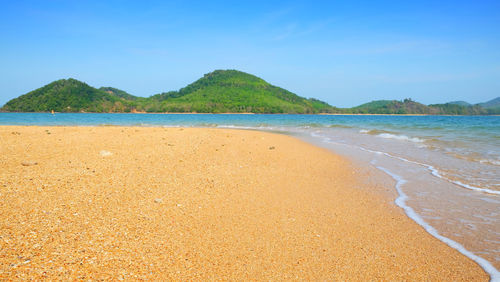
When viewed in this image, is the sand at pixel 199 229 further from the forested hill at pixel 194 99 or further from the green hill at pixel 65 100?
the green hill at pixel 65 100

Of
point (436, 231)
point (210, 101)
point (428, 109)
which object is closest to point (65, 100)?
point (210, 101)

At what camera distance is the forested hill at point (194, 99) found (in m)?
92.8

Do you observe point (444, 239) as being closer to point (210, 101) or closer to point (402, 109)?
point (210, 101)

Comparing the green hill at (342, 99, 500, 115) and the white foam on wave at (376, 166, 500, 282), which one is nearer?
the white foam on wave at (376, 166, 500, 282)

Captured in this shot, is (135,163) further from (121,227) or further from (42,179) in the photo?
(121,227)

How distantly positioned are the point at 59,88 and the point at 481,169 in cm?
11964

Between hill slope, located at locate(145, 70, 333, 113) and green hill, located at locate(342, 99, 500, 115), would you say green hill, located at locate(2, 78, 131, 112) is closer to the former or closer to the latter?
hill slope, located at locate(145, 70, 333, 113)

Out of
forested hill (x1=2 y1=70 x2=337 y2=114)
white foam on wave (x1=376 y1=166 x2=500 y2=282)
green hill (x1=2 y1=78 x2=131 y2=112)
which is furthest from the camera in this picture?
forested hill (x1=2 y1=70 x2=337 y2=114)

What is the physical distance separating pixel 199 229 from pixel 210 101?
114 metres

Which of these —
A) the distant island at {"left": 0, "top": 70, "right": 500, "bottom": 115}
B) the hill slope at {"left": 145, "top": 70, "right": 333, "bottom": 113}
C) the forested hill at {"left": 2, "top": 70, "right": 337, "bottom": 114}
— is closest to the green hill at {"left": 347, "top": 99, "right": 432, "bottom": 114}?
the distant island at {"left": 0, "top": 70, "right": 500, "bottom": 115}

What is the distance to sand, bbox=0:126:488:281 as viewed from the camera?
286cm

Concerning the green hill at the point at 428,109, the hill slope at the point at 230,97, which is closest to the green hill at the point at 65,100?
the hill slope at the point at 230,97

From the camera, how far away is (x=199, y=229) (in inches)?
151

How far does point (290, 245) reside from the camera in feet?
11.5
